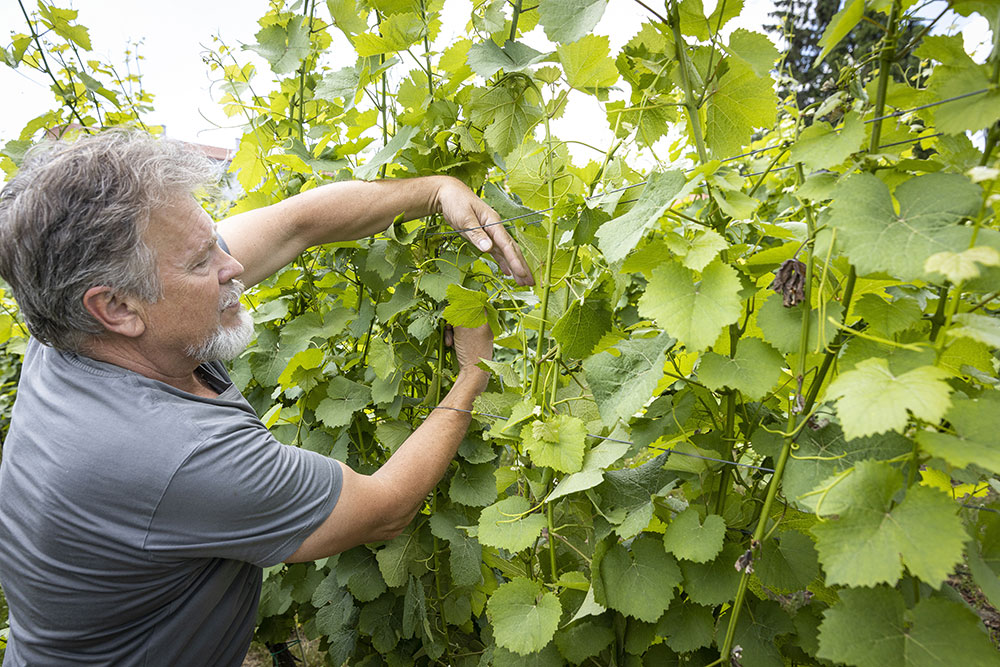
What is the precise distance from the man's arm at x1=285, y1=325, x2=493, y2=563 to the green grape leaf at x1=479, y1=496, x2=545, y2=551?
278mm


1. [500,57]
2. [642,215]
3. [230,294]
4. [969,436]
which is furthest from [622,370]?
[230,294]

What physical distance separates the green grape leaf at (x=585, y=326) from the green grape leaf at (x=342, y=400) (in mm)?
772

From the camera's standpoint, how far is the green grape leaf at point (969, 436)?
68 centimetres

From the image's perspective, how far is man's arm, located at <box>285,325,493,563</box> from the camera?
1367 mm

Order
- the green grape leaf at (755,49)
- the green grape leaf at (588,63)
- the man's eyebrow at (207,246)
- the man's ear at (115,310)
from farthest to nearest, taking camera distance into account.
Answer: the man's eyebrow at (207,246) < the man's ear at (115,310) < the green grape leaf at (588,63) < the green grape leaf at (755,49)

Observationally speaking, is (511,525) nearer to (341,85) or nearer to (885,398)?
(885,398)

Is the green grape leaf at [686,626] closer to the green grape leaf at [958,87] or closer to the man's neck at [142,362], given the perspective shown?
the green grape leaf at [958,87]

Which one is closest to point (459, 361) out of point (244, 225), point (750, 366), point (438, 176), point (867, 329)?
point (438, 176)

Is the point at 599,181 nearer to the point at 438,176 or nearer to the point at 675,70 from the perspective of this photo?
the point at 675,70

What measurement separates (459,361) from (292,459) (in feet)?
1.56

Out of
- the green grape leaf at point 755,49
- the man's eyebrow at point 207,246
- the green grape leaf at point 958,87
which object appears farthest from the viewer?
the man's eyebrow at point 207,246

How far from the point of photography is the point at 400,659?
6.44 feet

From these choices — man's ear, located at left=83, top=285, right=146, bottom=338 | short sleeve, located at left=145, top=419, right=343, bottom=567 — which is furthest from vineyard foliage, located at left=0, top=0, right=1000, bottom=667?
man's ear, located at left=83, top=285, right=146, bottom=338

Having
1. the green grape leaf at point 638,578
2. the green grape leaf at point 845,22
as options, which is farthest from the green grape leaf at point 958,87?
the green grape leaf at point 638,578
